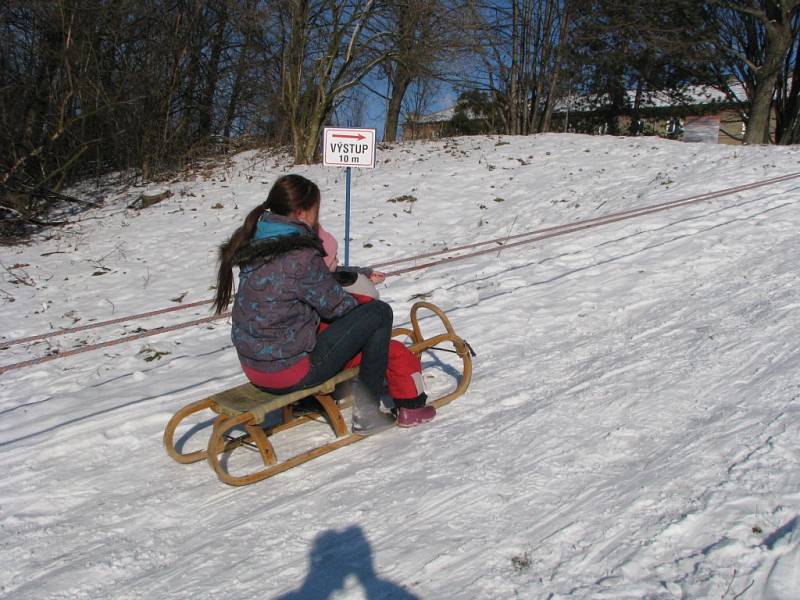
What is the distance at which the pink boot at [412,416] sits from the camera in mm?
4133

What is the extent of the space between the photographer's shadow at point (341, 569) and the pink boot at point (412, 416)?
3.50 ft

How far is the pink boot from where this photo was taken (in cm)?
413

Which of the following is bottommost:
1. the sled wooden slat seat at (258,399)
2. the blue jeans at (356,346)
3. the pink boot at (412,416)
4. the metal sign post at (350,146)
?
the pink boot at (412,416)

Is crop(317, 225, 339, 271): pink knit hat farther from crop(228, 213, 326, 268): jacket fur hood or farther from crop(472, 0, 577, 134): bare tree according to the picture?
crop(472, 0, 577, 134): bare tree

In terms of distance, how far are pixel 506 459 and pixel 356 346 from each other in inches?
40.9

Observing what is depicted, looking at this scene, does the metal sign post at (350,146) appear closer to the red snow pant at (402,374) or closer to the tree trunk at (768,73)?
the red snow pant at (402,374)

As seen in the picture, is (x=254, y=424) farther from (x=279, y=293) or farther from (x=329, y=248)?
(x=329, y=248)

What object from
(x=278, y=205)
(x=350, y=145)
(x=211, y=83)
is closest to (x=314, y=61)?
(x=211, y=83)

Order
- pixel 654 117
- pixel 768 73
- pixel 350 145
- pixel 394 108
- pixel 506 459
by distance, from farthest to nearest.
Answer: pixel 654 117 → pixel 394 108 → pixel 768 73 → pixel 350 145 → pixel 506 459

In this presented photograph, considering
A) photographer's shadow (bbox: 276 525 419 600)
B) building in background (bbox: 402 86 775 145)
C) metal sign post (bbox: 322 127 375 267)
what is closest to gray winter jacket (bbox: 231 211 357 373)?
photographer's shadow (bbox: 276 525 419 600)

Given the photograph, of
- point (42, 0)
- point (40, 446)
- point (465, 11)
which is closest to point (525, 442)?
point (40, 446)

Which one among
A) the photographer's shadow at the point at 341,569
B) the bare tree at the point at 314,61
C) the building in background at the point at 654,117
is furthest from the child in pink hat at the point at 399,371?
the building in background at the point at 654,117

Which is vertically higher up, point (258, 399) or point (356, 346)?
point (356, 346)

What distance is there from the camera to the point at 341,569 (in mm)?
2838
